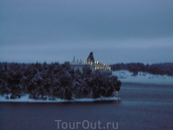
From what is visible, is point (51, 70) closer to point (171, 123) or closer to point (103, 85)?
point (103, 85)

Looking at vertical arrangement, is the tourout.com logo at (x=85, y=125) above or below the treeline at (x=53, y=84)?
below

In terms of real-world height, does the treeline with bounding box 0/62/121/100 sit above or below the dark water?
above

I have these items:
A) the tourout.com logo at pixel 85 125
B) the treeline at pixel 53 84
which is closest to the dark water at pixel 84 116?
the tourout.com logo at pixel 85 125

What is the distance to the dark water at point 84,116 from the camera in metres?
16.7

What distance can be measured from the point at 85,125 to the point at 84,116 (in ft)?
10.8

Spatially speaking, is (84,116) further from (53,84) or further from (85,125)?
(53,84)

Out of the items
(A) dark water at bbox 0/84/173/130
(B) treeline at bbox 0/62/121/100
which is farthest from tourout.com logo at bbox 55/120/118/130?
(B) treeline at bbox 0/62/121/100

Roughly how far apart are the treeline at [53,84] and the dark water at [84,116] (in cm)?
165

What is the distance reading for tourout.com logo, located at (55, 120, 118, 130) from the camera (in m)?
16.0

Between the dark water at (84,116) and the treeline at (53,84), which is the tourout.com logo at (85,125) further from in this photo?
the treeline at (53,84)

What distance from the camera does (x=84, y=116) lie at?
20.1 m

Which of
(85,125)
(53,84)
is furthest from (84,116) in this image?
(53,84)

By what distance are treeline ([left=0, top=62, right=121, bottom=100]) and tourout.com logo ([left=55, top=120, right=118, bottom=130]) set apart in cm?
793

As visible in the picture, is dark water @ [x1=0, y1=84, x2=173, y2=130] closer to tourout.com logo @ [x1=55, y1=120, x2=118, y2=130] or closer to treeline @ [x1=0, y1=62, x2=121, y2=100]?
tourout.com logo @ [x1=55, y1=120, x2=118, y2=130]
